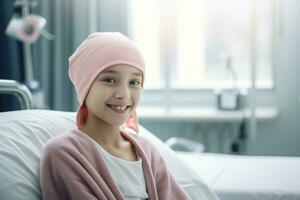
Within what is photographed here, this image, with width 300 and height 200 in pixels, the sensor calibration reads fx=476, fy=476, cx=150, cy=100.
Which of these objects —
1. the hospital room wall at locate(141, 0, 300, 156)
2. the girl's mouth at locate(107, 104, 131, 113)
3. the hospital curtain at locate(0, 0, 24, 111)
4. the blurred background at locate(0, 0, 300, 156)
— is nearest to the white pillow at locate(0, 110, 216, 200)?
the girl's mouth at locate(107, 104, 131, 113)

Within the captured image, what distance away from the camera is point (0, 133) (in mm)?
1207

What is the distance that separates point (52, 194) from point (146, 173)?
0.86 feet

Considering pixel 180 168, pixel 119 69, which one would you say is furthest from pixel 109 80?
pixel 180 168

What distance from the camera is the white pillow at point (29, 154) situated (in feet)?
3.51

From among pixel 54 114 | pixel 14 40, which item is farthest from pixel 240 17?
pixel 54 114

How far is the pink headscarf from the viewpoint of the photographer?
110 cm

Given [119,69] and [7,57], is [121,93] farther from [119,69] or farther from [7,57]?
[7,57]

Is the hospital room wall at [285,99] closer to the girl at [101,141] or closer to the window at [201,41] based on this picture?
the window at [201,41]

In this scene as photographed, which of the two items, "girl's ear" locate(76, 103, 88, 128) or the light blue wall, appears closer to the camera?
"girl's ear" locate(76, 103, 88, 128)

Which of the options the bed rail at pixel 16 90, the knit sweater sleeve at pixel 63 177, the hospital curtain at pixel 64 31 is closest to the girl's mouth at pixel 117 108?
A: the knit sweater sleeve at pixel 63 177

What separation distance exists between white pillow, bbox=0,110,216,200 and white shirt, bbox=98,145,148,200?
0.18 meters

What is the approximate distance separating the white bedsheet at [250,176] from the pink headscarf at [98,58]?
0.67 meters

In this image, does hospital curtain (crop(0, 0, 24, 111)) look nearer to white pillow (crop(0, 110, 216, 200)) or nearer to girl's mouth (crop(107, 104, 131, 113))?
white pillow (crop(0, 110, 216, 200))

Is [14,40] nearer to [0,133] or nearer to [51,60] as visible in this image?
[51,60]
